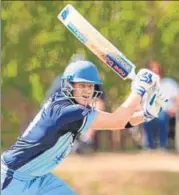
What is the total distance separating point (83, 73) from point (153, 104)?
0.36m

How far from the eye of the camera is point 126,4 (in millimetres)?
3312

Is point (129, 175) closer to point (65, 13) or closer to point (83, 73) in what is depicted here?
point (83, 73)

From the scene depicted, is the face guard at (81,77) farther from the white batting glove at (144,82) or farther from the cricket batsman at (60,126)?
the white batting glove at (144,82)

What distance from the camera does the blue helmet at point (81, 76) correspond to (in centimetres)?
301

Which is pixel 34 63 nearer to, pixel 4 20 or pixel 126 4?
pixel 4 20

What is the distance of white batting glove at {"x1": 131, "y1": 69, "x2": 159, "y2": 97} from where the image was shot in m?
3.00

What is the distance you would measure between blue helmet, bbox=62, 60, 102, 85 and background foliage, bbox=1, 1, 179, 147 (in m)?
0.12

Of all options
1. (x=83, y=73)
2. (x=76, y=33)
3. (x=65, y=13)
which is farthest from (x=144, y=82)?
(x=65, y=13)

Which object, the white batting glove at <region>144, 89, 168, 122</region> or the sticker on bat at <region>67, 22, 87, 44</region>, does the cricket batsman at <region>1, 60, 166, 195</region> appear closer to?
the white batting glove at <region>144, 89, 168, 122</region>

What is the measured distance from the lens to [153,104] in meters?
3.09

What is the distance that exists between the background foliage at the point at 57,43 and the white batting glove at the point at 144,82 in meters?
0.14

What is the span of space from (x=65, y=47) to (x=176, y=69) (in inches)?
21.7

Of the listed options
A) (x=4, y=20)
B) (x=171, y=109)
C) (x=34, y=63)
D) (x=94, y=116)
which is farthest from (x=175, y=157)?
(x=4, y=20)

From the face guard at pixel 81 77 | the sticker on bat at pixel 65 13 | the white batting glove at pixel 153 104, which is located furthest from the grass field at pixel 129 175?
the sticker on bat at pixel 65 13
